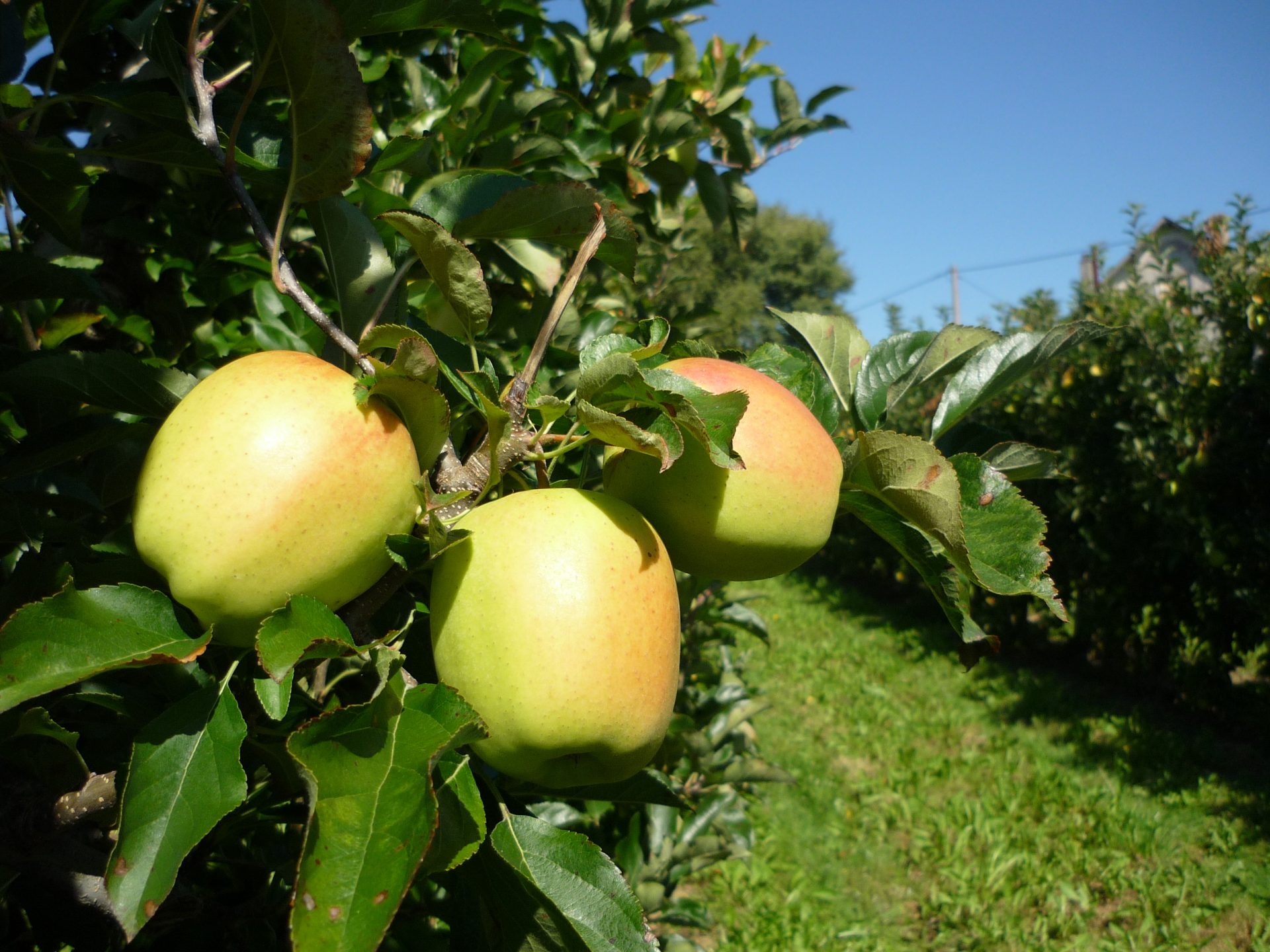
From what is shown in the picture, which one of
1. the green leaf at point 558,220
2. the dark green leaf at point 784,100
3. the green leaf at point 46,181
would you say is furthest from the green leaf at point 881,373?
the dark green leaf at point 784,100

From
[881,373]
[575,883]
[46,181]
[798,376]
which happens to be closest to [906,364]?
[881,373]

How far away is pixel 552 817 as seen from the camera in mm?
1456

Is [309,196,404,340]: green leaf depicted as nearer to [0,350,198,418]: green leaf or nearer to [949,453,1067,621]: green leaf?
[0,350,198,418]: green leaf

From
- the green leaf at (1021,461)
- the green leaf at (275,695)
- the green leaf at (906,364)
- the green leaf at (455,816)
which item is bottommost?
the green leaf at (455,816)

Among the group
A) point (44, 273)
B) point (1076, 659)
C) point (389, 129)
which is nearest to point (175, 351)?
point (389, 129)

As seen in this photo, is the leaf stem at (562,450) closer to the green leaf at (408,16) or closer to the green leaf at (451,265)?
the green leaf at (451,265)

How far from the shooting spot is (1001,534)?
83cm

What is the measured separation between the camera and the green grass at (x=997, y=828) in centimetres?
339

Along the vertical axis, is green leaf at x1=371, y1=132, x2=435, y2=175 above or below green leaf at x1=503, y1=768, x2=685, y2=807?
above

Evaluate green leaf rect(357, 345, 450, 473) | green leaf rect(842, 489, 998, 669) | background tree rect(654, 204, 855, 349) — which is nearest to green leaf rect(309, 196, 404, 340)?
green leaf rect(357, 345, 450, 473)

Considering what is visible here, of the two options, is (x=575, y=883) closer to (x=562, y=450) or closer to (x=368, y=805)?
(x=368, y=805)

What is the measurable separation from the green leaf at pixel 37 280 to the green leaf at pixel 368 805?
68 centimetres

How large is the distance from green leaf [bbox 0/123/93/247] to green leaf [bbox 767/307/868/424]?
82cm

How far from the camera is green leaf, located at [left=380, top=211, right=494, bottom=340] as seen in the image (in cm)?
73
